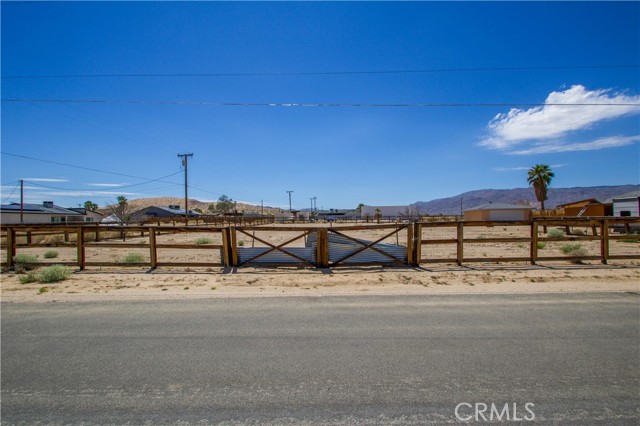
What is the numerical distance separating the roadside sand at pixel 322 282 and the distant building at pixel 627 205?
107 ft

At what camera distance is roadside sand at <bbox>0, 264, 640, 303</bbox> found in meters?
7.76

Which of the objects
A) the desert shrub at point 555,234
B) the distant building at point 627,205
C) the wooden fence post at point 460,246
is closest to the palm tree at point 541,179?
the distant building at point 627,205

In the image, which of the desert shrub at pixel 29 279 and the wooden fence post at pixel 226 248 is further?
the wooden fence post at pixel 226 248

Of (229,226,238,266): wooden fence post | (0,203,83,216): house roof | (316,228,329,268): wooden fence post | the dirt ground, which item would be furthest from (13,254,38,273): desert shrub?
A: (0,203,83,216): house roof

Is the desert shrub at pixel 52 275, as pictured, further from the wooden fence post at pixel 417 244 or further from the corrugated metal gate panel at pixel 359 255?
the wooden fence post at pixel 417 244

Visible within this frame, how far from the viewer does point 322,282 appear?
29.7ft

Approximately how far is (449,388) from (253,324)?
10.3 ft

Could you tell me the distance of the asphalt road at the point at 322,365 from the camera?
305cm

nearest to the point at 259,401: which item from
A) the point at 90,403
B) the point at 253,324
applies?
the point at 90,403

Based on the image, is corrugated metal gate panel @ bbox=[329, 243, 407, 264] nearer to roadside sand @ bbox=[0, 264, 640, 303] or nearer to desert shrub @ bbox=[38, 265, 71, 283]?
roadside sand @ bbox=[0, 264, 640, 303]
